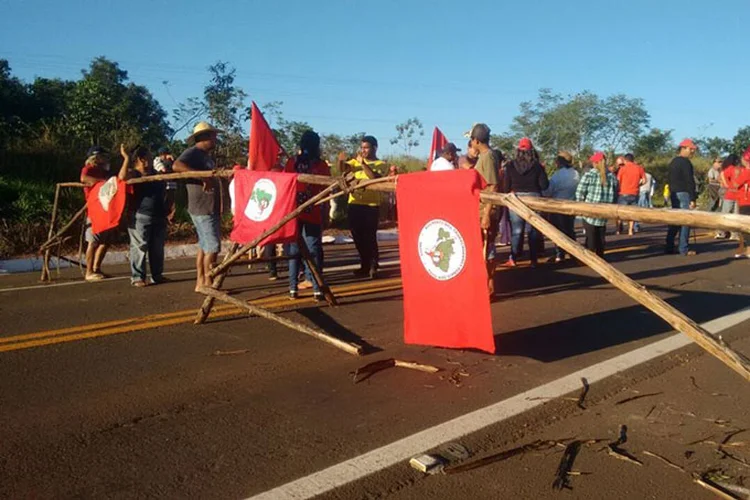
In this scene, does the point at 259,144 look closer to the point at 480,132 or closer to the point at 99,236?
the point at 480,132

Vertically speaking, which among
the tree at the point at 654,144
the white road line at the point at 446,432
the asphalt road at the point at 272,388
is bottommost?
the white road line at the point at 446,432

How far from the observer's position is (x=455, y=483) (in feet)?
10.1

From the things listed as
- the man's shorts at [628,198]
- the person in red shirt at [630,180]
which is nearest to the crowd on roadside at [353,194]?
the person in red shirt at [630,180]

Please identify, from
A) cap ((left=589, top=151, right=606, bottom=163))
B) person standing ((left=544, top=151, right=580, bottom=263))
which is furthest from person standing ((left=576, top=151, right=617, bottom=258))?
person standing ((left=544, top=151, right=580, bottom=263))

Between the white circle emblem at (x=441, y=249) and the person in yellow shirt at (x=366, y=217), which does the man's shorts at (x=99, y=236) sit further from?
the white circle emblem at (x=441, y=249)

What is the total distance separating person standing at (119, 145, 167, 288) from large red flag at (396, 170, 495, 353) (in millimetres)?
4659

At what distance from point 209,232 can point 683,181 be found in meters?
9.07

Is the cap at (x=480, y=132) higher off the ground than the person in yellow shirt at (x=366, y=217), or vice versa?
the cap at (x=480, y=132)

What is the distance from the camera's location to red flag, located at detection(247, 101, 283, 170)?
695 centimetres

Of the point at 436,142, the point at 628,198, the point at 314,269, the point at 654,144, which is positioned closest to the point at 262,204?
the point at 314,269

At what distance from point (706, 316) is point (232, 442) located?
18.0ft

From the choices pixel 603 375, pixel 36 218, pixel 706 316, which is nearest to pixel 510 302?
pixel 706 316

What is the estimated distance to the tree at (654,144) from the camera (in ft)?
163

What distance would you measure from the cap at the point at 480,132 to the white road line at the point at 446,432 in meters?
3.08
